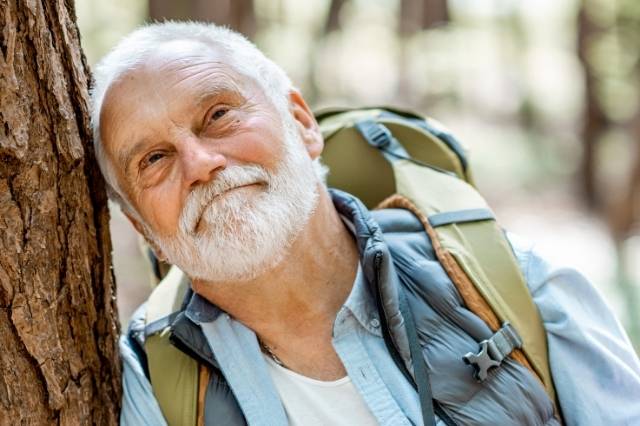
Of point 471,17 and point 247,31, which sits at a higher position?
point 247,31

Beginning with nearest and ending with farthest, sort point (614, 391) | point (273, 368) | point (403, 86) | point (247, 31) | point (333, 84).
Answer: point (614, 391)
point (273, 368)
point (247, 31)
point (403, 86)
point (333, 84)

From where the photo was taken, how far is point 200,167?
2332mm

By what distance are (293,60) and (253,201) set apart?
16.8 metres

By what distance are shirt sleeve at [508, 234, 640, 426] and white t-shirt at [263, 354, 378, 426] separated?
0.60 metres

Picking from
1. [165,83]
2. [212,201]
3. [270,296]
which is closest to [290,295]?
[270,296]

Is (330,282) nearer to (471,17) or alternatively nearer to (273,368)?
(273,368)

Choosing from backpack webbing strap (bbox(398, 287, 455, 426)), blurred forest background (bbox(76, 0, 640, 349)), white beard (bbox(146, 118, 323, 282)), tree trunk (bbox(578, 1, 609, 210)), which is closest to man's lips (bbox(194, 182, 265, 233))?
white beard (bbox(146, 118, 323, 282))

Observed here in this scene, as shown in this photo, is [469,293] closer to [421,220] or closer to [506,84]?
[421,220]

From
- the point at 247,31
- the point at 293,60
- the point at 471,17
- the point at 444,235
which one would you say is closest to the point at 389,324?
the point at 444,235

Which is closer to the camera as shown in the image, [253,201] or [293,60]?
[253,201]

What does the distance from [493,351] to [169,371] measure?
0.98 m

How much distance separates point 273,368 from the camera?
8.32ft

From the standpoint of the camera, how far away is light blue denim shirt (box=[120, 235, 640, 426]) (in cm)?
235

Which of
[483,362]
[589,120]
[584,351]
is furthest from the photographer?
[589,120]
